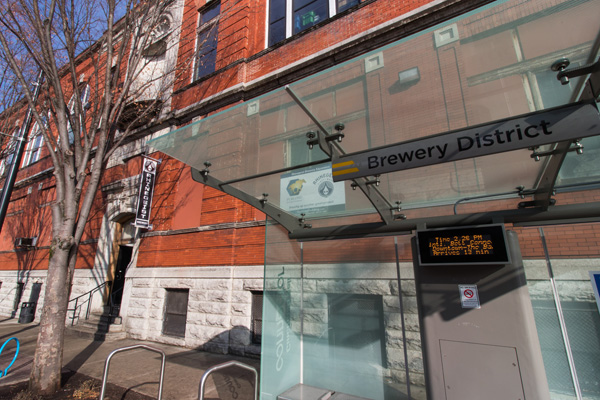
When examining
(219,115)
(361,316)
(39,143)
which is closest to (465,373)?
(361,316)

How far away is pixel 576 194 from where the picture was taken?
4.44 metres

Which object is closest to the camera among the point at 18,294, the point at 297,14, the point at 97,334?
the point at 97,334

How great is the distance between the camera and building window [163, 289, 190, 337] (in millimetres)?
9039

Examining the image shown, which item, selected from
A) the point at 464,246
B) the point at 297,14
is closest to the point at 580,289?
the point at 464,246

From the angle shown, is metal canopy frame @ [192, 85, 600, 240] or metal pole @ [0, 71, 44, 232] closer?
metal canopy frame @ [192, 85, 600, 240]

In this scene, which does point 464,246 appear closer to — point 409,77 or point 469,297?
point 469,297

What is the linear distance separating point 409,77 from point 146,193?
1047 centimetres

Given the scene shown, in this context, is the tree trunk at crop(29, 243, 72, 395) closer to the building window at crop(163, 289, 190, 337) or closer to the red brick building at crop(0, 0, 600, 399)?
the red brick building at crop(0, 0, 600, 399)

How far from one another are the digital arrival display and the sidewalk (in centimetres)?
396

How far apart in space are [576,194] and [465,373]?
328 cm

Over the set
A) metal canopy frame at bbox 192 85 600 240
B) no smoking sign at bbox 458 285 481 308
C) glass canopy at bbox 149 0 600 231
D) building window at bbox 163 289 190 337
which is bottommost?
building window at bbox 163 289 190 337

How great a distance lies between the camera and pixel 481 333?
3.37 m

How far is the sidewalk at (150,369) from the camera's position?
533 centimetres

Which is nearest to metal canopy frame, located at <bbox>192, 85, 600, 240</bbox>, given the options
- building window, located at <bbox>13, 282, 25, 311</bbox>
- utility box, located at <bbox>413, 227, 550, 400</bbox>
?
utility box, located at <bbox>413, 227, 550, 400</bbox>
